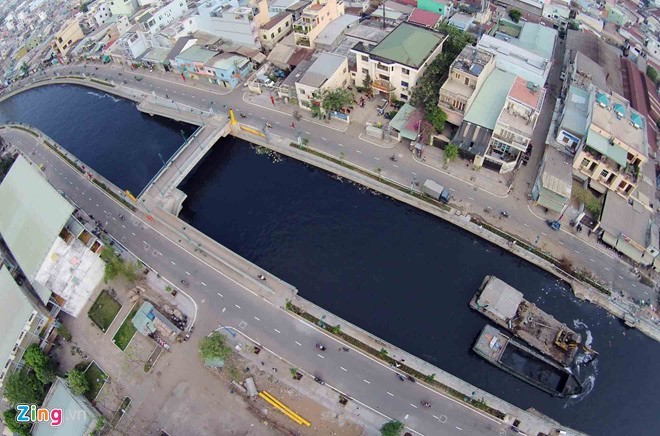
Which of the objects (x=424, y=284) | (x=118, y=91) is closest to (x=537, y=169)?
(x=424, y=284)

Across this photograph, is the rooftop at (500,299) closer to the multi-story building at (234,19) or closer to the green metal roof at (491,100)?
the green metal roof at (491,100)

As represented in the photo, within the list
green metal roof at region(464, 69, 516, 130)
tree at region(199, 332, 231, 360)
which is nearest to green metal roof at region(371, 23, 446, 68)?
green metal roof at region(464, 69, 516, 130)

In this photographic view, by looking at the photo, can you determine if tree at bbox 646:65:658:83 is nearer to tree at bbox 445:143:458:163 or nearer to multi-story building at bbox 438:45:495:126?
multi-story building at bbox 438:45:495:126

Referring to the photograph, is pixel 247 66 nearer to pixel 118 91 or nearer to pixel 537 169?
pixel 118 91

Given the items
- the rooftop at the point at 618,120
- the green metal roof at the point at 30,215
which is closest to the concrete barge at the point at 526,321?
the rooftop at the point at 618,120

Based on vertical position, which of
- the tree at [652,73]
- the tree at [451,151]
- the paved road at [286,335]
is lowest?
the paved road at [286,335]

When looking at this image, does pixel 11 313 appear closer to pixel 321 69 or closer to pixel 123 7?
pixel 321 69
